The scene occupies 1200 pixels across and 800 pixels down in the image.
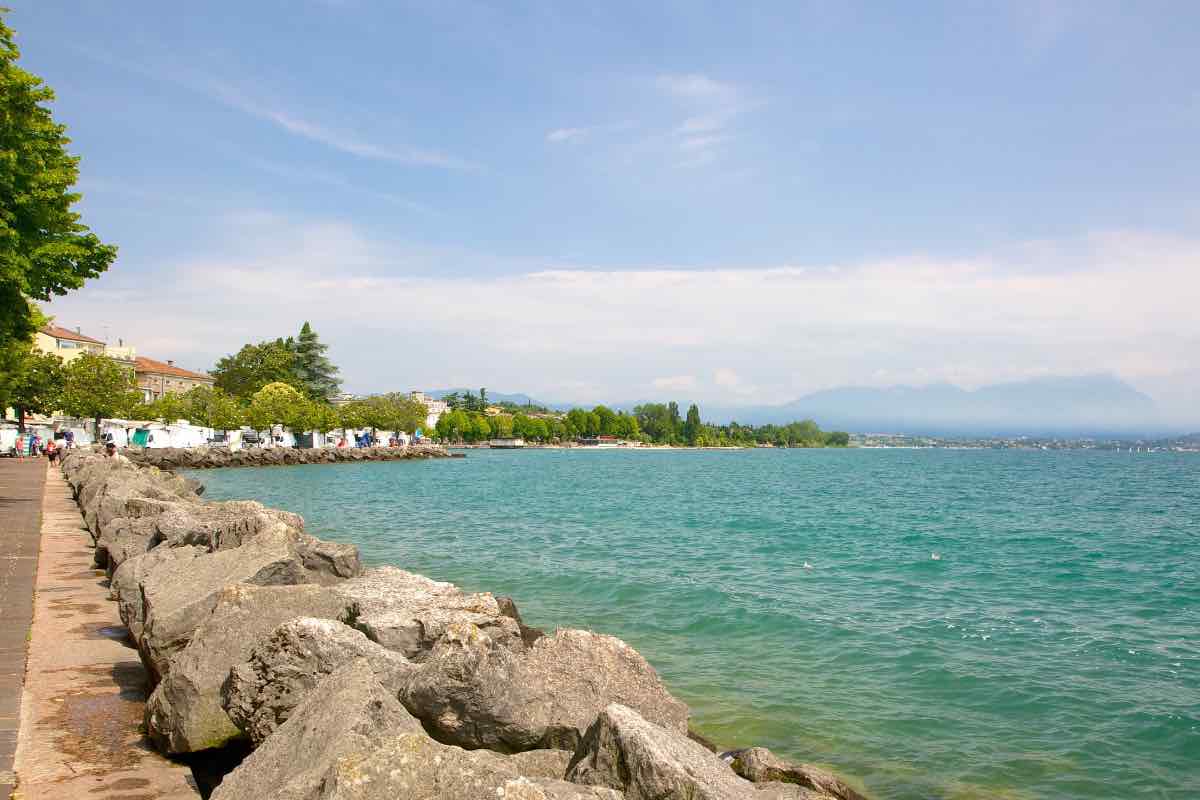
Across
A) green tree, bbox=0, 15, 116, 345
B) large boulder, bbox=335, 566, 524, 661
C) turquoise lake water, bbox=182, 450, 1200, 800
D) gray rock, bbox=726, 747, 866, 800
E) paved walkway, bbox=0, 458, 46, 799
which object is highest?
green tree, bbox=0, 15, 116, 345

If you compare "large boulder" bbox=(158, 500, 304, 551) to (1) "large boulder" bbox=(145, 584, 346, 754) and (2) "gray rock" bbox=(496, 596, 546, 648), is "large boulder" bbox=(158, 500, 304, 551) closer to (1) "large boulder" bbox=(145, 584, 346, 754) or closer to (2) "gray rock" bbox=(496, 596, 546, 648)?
(2) "gray rock" bbox=(496, 596, 546, 648)

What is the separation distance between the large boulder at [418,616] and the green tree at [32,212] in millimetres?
13696

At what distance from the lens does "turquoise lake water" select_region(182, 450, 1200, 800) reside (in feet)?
31.8

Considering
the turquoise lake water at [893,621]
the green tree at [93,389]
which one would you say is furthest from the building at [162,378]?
the turquoise lake water at [893,621]

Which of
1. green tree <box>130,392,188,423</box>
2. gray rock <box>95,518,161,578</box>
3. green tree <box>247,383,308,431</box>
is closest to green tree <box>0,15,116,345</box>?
gray rock <box>95,518,161,578</box>

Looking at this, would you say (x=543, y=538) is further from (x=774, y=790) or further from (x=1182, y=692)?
(x=774, y=790)

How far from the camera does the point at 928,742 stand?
9.89 meters

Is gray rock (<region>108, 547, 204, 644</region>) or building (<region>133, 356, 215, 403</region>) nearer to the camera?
gray rock (<region>108, 547, 204, 644</region>)

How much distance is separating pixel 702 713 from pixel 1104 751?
4533 millimetres

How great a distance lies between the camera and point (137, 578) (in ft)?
29.8

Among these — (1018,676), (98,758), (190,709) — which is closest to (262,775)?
(190,709)

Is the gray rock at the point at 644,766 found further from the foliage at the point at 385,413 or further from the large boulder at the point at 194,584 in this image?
the foliage at the point at 385,413

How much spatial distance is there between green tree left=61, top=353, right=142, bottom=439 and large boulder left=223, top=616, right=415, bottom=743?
80.0 metres

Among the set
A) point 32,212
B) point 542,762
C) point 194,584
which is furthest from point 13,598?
point 32,212
